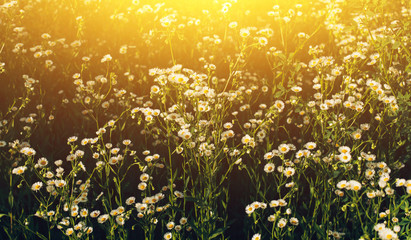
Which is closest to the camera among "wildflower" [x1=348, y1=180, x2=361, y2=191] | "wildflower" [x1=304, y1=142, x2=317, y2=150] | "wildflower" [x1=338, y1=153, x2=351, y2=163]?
"wildflower" [x1=348, y1=180, x2=361, y2=191]

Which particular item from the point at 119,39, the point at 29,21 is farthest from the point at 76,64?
the point at 29,21

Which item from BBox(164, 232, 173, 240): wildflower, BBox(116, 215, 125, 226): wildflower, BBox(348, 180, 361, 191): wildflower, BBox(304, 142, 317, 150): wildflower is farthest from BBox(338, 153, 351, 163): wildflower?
BBox(116, 215, 125, 226): wildflower

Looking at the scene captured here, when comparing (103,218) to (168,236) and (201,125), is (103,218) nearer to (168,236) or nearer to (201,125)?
(168,236)

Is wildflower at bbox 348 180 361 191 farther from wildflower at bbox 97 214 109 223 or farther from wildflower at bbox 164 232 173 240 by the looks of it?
wildflower at bbox 97 214 109 223

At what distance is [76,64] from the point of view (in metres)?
4.18

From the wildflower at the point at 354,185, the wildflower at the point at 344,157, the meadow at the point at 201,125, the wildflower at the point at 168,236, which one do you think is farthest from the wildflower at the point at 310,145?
the wildflower at the point at 168,236

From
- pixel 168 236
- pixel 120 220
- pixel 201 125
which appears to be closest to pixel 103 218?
pixel 120 220

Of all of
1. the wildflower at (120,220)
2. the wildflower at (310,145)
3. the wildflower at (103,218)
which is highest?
the wildflower at (310,145)

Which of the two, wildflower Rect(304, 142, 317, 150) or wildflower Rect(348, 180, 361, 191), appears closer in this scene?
wildflower Rect(348, 180, 361, 191)

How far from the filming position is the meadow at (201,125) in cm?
262

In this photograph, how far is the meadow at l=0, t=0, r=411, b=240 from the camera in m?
2.62

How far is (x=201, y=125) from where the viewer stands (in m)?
2.71

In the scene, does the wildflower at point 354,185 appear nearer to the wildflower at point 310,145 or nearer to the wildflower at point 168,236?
the wildflower at point 310,145

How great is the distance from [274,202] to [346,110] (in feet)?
2.46
